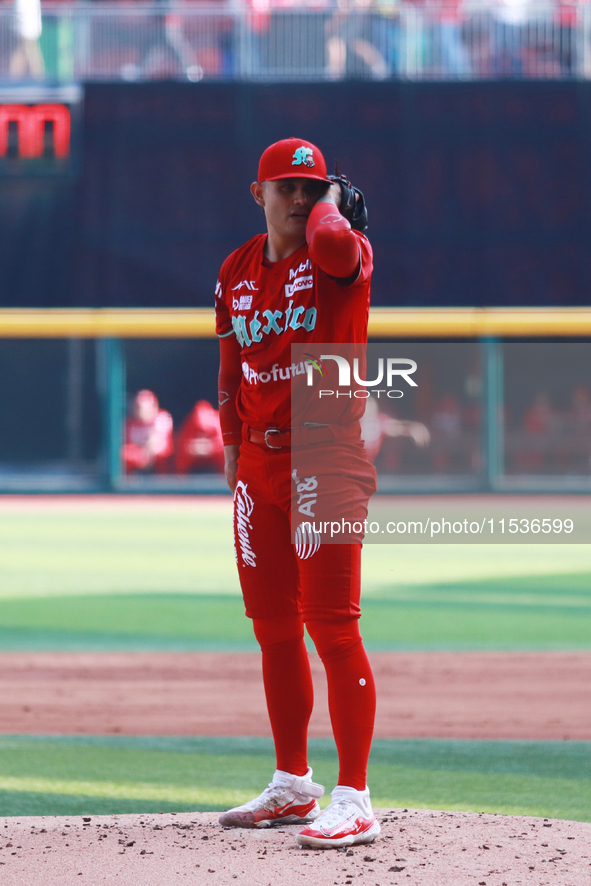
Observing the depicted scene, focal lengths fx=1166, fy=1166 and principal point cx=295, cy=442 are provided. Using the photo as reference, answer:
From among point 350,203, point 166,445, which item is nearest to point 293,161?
point 350,203

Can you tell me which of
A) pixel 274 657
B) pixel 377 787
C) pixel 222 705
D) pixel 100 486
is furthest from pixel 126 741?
pixel 100 486

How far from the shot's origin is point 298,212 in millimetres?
3400

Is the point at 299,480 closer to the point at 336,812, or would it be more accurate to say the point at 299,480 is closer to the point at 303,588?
the point at 303,588

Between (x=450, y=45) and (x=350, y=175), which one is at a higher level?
(x=450, y=45)

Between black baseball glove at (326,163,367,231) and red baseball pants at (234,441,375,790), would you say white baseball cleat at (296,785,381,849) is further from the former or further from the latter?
black baseball glove at (326,163,367,231)

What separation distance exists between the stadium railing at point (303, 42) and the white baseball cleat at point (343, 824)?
17315mm

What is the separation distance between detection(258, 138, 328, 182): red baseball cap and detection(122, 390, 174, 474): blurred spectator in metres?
16.6

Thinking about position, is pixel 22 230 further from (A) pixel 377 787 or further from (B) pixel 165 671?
(A) pixel 377 787

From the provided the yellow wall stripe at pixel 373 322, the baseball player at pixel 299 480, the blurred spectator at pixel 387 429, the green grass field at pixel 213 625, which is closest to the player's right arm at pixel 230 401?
the baseball player at pixel 299 480

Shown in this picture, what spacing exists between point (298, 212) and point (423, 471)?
16.6 m

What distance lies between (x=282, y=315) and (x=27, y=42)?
58.0 ft

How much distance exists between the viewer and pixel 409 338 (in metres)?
20.0

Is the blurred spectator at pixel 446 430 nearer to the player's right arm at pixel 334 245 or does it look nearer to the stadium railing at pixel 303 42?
the stadium railing at pixel 303 42

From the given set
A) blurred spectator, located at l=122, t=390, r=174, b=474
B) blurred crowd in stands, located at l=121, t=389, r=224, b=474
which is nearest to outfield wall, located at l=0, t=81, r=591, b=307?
blurred spectator, located at l=122, t=390, r=174, b=474
